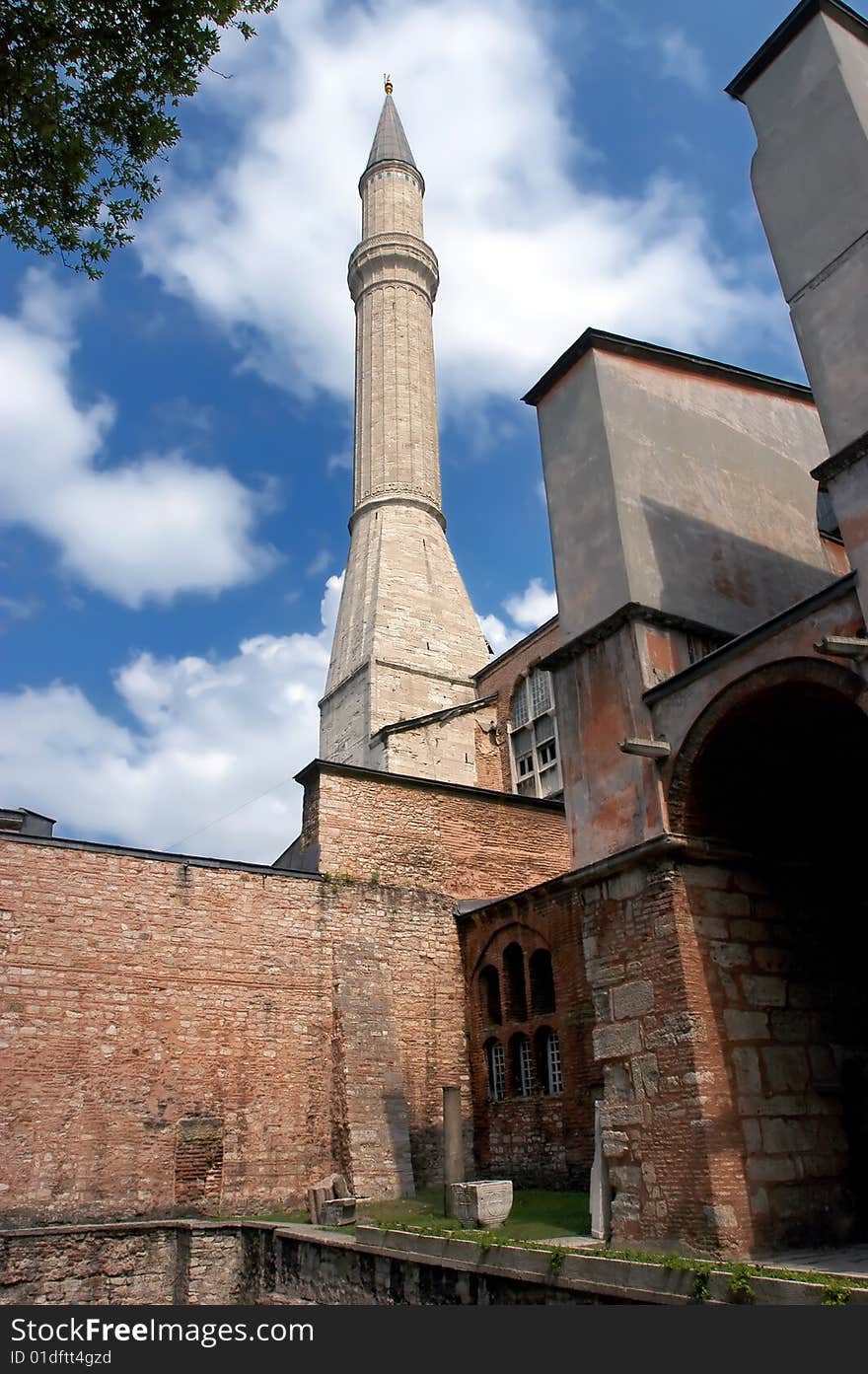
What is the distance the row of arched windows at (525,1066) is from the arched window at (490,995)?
13.1 inches

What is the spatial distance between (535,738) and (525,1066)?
10919mm

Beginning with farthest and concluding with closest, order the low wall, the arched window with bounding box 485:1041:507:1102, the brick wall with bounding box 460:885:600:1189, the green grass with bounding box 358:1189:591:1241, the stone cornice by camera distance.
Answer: the arched window with bounding box 485:1041:507:1102 < the brick wall with bounding box 460:885:600:1189 < the green grass with bounding box 358:1189:591:1241 < the stone cornice < the low wall

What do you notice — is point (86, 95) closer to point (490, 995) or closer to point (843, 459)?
point (843, 459)

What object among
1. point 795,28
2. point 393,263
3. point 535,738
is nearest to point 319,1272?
point 795,28

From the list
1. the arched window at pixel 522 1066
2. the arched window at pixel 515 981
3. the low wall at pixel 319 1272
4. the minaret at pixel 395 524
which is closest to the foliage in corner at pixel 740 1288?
A: the low wall at pixel 319 1272

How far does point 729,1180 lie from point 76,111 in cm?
935

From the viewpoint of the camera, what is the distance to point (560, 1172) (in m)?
12.4

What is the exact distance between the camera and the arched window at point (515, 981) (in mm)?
14203

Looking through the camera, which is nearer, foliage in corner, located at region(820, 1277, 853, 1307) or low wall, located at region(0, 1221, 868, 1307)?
foliage in corner, located at region(820, 1277, 853, 1307)

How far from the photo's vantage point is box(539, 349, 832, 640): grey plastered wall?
30.6 ft

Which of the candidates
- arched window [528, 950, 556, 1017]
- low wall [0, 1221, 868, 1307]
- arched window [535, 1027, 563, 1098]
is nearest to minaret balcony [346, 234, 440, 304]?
arched window [528, 950, 556, 1017]

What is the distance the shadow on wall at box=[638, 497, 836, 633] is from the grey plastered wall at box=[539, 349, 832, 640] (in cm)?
1

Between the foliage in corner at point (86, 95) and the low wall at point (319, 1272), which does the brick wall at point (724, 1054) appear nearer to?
the low wall at point (319, 1272)

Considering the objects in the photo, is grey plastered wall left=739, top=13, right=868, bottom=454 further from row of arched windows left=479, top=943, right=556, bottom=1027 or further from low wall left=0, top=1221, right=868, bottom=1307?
row of arched windows left=479, top=943, right=556, bottom=1027
